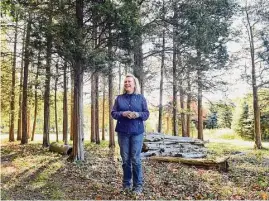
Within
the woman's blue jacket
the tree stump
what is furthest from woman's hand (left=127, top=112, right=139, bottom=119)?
the tree stump

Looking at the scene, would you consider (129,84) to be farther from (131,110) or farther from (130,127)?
(130,127)

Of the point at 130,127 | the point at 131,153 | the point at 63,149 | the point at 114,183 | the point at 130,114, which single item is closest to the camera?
the point at 130,114

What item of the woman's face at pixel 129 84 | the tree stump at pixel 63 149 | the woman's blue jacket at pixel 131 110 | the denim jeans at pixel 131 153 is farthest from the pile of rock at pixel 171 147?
the woman's face at pixel 129 84

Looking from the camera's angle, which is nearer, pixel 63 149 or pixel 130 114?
pixel 130 114

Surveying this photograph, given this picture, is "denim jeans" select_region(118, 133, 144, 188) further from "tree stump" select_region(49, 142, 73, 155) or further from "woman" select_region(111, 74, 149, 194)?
"tree stump" select_region(49, 142, 73, 155)

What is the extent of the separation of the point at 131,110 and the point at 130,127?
33cm

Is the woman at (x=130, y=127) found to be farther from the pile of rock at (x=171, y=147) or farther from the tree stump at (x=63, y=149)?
the tree stump at (x=63, y=149)

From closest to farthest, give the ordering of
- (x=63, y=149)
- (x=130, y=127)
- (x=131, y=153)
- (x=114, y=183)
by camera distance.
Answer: (x=130, y=127), (x=131, y=153), (x=114, y=183), (x=63, y=149)

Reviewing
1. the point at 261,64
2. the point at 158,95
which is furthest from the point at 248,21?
the point at 158,95

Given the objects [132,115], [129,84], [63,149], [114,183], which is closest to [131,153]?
[132,115]

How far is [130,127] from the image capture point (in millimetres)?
5973

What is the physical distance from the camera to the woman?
6.00 m

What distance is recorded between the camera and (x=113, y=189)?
260 inches

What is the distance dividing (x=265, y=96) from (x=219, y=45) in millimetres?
10920
